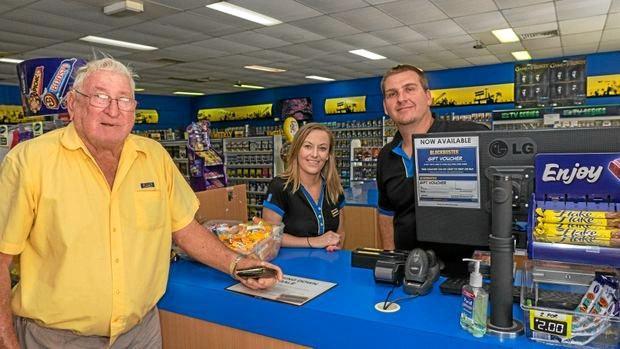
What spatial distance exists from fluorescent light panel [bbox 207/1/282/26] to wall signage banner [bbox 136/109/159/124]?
37.1 ft

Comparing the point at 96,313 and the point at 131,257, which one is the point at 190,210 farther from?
the point at 96,313

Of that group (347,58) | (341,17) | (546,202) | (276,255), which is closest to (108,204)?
(276,255)

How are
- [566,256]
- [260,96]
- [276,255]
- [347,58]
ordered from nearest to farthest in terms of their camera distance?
1. [566,256]
2. [276,255]
3. [347,58]
4. [260,96]

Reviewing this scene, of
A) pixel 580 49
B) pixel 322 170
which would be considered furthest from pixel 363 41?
pixel 322 170

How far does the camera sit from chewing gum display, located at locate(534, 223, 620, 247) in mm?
1101

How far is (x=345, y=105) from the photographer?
588 inches

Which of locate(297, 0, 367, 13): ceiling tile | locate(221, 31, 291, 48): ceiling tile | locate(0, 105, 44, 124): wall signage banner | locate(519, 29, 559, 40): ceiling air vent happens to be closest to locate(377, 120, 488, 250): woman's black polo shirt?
locate(297, 0, 367, 13): ceiling tile

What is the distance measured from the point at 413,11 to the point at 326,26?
58.3 inches

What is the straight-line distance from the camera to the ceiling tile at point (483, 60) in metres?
11.1

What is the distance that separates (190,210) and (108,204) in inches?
14.3

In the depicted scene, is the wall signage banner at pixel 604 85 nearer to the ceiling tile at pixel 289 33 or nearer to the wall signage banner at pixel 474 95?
the wall signage banner at pixel 474 95

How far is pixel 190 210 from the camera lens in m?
1.87

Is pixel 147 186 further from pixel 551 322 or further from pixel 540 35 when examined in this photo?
pixel 540 35

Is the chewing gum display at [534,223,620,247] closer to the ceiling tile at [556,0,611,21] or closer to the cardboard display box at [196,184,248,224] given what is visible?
the cardboard display box at [196,184,248,224]
